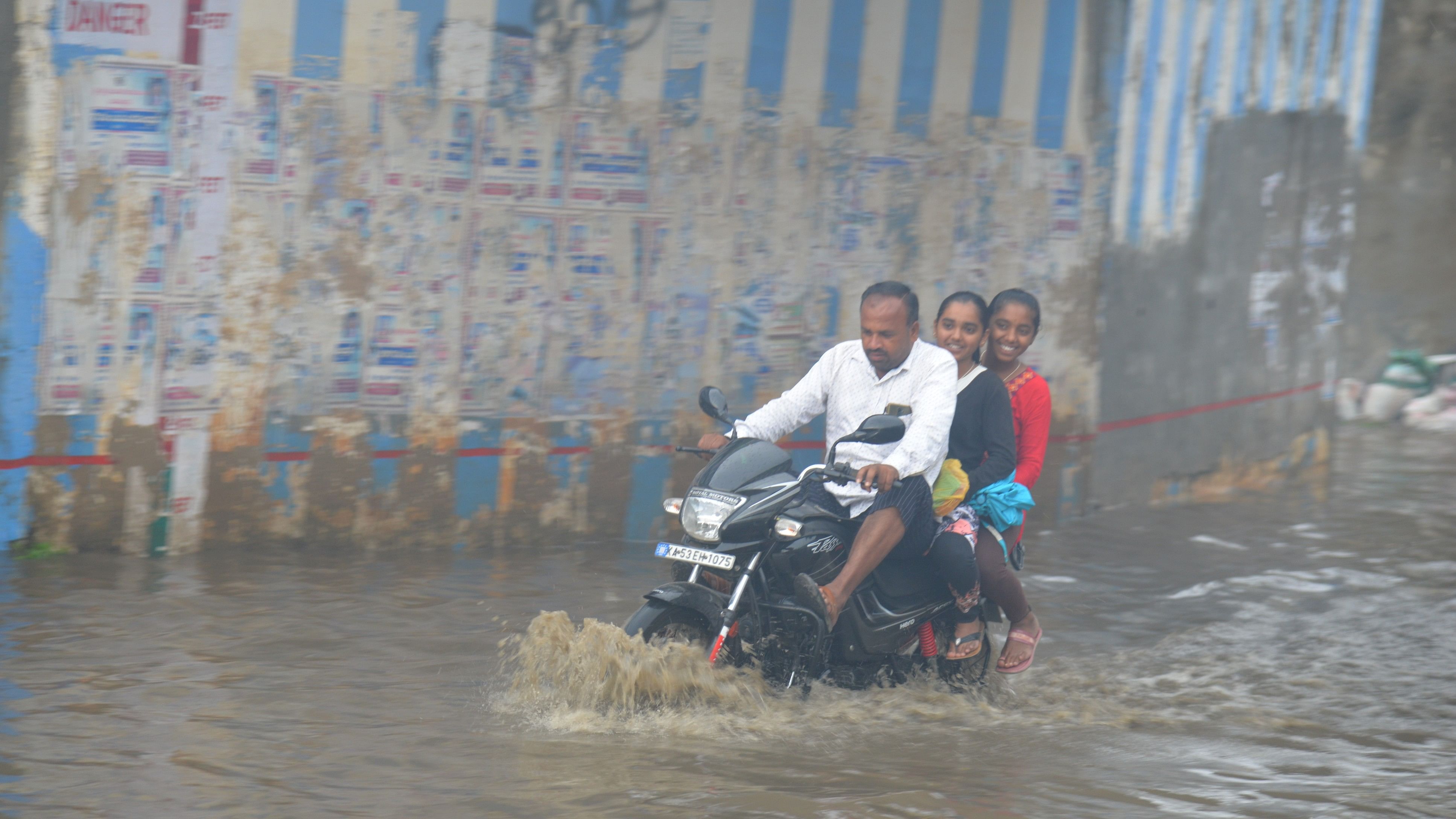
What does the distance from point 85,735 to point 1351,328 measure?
50.9 ft

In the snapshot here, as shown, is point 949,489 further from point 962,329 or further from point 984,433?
point 962,329

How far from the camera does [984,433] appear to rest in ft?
18.6

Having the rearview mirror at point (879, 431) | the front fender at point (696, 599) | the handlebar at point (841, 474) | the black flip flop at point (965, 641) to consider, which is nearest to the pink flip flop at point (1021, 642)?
the black flip flop at point (965, 641)

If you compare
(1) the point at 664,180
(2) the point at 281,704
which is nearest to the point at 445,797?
(2) the point at 281,704

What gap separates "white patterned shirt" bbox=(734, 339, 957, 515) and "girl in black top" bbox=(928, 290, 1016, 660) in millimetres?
146

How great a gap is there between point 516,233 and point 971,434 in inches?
126

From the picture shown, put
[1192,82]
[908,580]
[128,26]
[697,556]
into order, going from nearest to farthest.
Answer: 1. [697,556]
2. [908,580]
3. [128,26]
4. [1192,82]

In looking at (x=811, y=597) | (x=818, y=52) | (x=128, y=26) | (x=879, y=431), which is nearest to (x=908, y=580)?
(x=811, y=597)

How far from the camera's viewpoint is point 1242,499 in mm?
11328

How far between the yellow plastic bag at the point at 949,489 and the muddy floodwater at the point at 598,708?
770 millimetres

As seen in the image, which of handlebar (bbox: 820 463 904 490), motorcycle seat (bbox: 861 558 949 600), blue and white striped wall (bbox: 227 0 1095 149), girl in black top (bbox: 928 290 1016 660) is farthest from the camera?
blue and white striped wall (bbox: 227 0 1095 149)

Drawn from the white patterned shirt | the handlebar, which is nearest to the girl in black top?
the white patterned shirt

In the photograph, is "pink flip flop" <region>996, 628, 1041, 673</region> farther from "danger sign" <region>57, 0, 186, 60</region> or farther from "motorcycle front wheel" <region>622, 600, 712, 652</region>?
"danger sign" <region>57, 0, 186, 60</region>

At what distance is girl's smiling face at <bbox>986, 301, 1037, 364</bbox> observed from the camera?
228 inches
